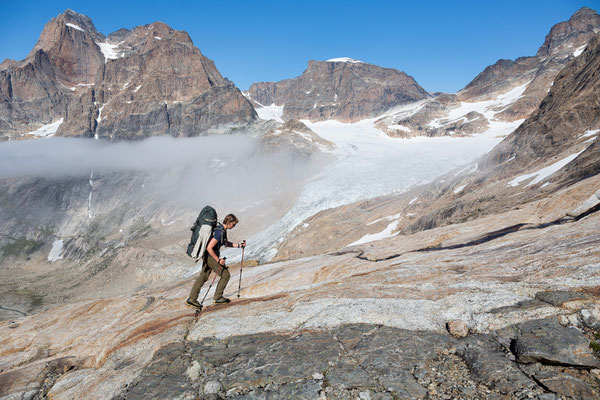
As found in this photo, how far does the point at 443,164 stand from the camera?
10875 centimetres

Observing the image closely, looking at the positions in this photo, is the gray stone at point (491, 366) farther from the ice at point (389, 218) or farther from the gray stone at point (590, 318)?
the ice at point (389, 218)

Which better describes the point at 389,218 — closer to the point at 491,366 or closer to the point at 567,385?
the point at 491,366

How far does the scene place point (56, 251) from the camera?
160000 millimetres

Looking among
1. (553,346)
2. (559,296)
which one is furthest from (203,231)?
(559,296)

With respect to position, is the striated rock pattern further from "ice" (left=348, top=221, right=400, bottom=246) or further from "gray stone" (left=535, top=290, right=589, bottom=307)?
"ice" (left=348, top=221, right=400, bottom=246)

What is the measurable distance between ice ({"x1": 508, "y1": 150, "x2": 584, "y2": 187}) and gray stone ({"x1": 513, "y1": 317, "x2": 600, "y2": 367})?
32.0 meters

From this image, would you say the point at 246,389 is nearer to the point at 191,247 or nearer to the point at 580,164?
the point at 191,247

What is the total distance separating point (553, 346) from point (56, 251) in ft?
654

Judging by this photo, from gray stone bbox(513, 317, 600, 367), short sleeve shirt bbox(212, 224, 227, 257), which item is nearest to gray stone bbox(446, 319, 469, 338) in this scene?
gray stone bbox(513, 317, 600, 367)

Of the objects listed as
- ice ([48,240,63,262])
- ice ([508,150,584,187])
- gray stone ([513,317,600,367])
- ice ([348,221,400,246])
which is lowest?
ice ([48,240,63,262])

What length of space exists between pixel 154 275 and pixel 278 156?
78.2 metres

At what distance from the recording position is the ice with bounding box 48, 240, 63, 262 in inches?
6083

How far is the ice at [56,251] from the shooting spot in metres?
154

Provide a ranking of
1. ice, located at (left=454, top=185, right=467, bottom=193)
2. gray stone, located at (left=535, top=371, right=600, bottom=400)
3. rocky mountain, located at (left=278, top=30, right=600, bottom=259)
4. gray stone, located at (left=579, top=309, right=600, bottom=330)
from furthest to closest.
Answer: ice, located at (left=454, top=185, right=467, bottom=193) → rocky mountain, located at (left=278, top=30, right=600, bottom=259) → gray stone, located at (left=579, top=309, right=600, bottom=330) → gray stone, located at (left=535, top=371, right=600, bottom=400)
